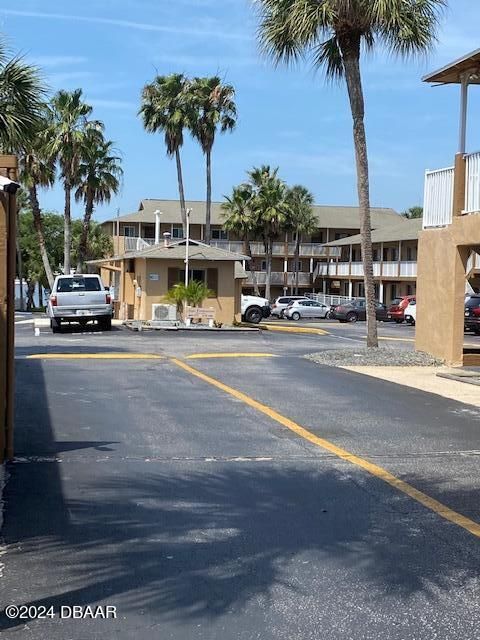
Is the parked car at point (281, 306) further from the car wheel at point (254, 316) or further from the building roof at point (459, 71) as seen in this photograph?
the building roof at point (459, 71)

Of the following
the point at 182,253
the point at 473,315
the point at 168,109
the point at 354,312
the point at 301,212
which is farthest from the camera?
the point at 301,212

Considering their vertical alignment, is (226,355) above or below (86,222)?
below

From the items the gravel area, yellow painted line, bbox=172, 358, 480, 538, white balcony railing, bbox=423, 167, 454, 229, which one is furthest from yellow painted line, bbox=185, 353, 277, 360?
yellow painted line, bbox=172, 358, 480, 538

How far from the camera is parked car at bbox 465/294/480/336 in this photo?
37969 mm

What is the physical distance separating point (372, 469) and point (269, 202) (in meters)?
52.6

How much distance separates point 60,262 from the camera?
7162 cm

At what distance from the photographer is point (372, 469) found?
8.10 metres

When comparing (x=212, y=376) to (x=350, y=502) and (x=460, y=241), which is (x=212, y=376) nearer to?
(x=460, y=241)

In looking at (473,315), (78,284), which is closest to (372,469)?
(78,284)

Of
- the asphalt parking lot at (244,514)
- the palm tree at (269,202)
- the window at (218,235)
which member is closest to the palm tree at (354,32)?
the asphalt parking lot at (244,514)

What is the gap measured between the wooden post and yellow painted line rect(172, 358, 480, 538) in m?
3.18

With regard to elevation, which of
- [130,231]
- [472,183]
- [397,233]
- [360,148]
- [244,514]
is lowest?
[244,514]

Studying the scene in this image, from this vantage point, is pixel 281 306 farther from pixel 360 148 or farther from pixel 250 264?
pixel 360 148

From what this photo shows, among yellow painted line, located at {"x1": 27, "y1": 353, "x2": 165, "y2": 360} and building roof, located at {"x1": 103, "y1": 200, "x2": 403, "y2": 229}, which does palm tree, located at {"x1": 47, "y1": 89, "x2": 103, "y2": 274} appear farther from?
yellow painted line, located at {"x1": 27, "y1": 353, "x2": 165, "y2": 360}
